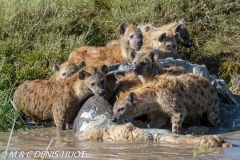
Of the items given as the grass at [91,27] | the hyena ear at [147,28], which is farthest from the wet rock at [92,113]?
the hyena ear at [147,28]

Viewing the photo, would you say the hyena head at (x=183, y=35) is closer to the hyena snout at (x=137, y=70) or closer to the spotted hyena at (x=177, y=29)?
the spotted hyena at (x=177, y=29)

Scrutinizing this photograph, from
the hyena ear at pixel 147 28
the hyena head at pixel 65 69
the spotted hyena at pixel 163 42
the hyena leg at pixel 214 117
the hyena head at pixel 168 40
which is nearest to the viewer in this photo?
the hyena leg at pixel 214 117

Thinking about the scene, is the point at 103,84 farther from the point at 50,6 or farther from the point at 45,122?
the point at 50,6

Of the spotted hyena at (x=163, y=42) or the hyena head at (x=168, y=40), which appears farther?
the hyena head at (x=168, y=40)

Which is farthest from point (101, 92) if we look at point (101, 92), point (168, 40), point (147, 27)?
point (147, 27)

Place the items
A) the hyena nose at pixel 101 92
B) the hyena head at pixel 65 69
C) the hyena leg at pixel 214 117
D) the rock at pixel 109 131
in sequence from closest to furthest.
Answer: the rock at pixel 109 131, the hyena nose at pixel 101 92, the hyena leg at pixel 214 117, the hyena head at pixel 65 69

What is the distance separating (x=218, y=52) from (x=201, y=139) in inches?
179

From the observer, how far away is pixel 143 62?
843cm

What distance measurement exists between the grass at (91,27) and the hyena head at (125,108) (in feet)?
7.84

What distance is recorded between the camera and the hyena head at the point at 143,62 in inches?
328

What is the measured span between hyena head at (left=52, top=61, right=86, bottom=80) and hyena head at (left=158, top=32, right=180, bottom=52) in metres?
1.97

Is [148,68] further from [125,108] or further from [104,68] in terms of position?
[125,108]

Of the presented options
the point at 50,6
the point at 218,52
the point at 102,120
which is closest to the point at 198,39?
the point at 218,52

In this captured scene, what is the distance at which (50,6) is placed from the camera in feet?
36.5
